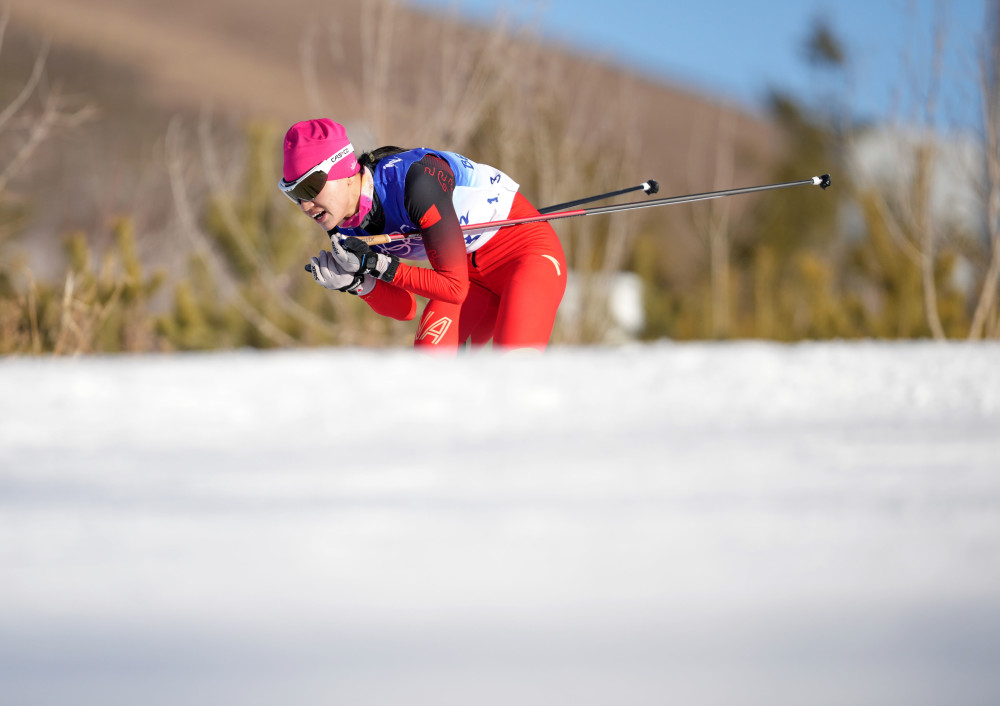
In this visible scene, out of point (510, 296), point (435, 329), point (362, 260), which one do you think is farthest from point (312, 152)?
point (435, 329)

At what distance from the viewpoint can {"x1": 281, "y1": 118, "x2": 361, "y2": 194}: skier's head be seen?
8.82 feet

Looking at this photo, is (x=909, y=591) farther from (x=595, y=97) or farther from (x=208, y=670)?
(x=595, y=97)

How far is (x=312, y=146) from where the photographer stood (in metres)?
2.69

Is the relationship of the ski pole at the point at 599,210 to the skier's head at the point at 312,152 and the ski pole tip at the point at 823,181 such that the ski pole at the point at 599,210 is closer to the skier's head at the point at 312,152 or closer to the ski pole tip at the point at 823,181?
the ski pole tip at the point at 823,181

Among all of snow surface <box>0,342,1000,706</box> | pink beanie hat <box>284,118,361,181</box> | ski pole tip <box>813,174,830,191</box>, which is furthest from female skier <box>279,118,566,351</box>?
ski pole tip <box>813,174,830,191</box>

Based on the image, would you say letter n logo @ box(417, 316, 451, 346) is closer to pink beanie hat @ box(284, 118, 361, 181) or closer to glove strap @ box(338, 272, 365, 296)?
Result: glove strap @ box(338, 272, 365, 296)

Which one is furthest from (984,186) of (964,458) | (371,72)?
(964,458)

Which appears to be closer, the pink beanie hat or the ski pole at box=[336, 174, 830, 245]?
the pink beanie hat

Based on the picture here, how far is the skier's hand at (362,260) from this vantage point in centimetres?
280

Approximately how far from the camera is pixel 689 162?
8.92 meters

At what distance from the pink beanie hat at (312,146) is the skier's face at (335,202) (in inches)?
1.7

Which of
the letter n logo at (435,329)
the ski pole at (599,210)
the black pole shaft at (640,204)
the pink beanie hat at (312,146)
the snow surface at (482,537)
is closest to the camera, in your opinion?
the snow surface at (482,537)

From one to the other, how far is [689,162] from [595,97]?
115 cm

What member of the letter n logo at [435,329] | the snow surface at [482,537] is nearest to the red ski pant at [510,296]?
the letter n logo at [435,329]
